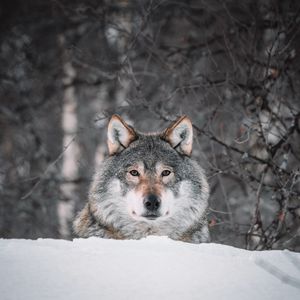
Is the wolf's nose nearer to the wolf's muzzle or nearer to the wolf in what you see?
the wolf's muzzle

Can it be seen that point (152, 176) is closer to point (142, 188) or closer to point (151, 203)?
point (142, 188)

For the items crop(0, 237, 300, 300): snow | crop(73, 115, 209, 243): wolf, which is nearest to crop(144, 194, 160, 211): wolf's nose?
crop(73, 115, 209, 243): wolf

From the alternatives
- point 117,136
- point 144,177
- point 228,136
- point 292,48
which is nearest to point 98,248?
point 144,177

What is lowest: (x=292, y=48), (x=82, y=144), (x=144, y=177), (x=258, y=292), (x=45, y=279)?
(x=258, y=292)

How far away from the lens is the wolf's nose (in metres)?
4.49

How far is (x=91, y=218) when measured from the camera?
492cm

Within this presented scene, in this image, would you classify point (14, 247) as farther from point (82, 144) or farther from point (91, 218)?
point (82, 144)

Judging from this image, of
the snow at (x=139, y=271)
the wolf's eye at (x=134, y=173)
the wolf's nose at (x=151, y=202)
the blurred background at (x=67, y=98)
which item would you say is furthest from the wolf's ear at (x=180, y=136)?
the blurred background at (x=67, y=98)

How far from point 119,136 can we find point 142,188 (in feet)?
2.39

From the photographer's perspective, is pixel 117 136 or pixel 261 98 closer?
pixel 117 136

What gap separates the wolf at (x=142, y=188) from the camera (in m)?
4.79

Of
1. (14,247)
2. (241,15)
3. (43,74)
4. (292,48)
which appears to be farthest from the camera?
(43,74)

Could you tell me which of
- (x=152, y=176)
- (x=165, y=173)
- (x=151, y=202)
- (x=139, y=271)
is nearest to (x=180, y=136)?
(x=165, y=173)

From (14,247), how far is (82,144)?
27.9 feet
